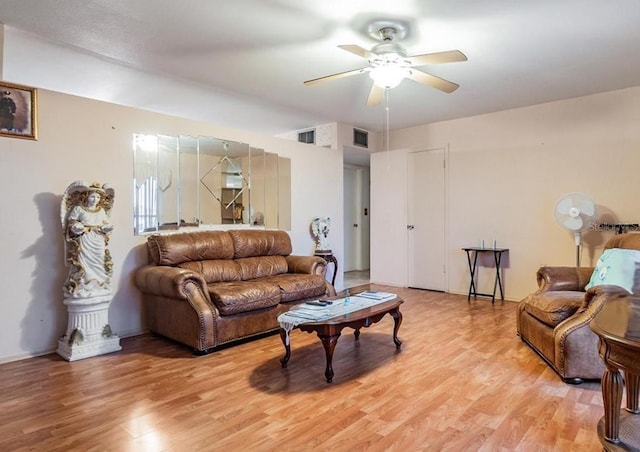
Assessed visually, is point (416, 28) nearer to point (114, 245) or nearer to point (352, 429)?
point (352, 429)

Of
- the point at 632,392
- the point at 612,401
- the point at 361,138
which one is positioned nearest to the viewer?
the point at 612,401

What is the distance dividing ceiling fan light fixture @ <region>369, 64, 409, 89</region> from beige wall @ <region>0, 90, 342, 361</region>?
222 cm

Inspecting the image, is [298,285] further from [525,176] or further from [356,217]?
[356,217]

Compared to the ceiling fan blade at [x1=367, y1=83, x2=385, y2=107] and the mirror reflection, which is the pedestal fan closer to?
the ceiling fan blade at [x1=367, y1=83, x2=385, y2=107]

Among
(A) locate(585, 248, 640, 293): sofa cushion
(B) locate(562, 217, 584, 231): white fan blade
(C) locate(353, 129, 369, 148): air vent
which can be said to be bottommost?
(A) locate(585, 248, 640, 293): sofa cushion

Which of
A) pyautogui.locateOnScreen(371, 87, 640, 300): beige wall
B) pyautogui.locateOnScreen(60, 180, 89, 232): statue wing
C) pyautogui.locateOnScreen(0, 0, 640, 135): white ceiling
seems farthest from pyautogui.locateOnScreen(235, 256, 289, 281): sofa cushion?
pyautogui.locateOnScreen(371, 87, 640, 300): beige wall

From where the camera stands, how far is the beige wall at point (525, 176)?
433 cm

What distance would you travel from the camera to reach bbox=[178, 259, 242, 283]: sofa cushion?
3.64m

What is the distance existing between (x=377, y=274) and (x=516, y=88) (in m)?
3.41

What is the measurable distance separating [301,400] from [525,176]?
4.18 m

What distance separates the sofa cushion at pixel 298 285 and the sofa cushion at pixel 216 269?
303 millimetres

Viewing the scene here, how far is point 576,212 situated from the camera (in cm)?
407

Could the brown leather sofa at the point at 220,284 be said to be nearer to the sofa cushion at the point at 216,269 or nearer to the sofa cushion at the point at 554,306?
the sofa cushion at the point at 216,269

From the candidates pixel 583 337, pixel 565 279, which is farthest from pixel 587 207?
pixel 583 337
